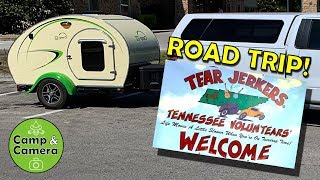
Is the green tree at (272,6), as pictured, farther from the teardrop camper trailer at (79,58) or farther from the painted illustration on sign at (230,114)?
the painted illustration on sign at (230,114)

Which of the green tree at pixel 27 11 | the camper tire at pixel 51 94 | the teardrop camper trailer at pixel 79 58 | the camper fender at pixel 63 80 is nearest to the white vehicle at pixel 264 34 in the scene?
the teardrop camper trailer at pixel 79 58

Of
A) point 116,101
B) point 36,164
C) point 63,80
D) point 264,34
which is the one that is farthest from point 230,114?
point 116,101

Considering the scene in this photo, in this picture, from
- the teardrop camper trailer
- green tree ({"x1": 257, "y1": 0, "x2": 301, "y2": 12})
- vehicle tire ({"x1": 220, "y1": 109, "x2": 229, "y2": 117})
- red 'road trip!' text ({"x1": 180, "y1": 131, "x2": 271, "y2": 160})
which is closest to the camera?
red 'road trip!' text ({"x1": 180, "y1": 131, "x2": 271, "y2": 160})

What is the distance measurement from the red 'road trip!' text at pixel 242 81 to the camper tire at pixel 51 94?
424 centimetres

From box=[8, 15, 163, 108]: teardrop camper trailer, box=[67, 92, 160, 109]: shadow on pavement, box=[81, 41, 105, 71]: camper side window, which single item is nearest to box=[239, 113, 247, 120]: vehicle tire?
box=[8, 15, 163, 108]: teardrop camper trailer

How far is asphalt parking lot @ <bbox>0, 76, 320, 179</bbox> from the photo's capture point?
6148mm

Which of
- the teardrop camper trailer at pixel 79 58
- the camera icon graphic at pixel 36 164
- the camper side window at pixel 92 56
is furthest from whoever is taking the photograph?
the camper side window at pixel 92 56

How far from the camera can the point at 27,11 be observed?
26938mm

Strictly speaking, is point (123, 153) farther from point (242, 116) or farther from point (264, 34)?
point (264, 34)

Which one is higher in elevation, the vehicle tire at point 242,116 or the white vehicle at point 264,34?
the white vehicle at point 264,34

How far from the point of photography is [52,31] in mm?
10438

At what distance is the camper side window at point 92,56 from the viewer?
1016cm

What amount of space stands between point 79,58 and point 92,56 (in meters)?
0.28

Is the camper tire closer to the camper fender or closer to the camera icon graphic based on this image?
the camper fender
